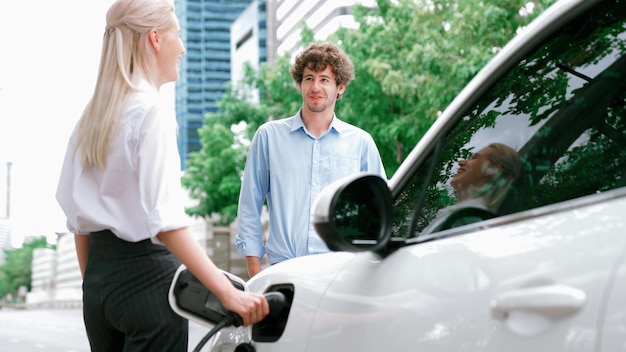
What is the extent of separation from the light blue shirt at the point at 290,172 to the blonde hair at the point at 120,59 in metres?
1.38

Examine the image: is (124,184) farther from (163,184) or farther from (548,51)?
(548,51)

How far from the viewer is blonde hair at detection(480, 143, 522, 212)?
1.75 metres

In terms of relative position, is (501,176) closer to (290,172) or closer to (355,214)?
(355,214)

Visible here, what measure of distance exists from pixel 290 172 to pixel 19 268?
188m

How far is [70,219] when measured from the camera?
242 cm

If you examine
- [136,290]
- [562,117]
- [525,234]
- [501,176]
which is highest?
[562,117]

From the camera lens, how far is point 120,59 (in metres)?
2.40

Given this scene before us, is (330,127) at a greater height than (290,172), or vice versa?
(330,127)

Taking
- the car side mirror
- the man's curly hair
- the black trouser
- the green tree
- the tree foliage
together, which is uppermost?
the tree foliage

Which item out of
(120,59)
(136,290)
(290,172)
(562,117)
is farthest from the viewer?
(290,172)

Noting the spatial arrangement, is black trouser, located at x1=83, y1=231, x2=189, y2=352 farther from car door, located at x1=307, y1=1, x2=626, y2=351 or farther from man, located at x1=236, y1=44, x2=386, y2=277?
man, located at x1=236, y1=44, x2=386, y2=277

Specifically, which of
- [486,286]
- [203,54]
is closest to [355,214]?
[486,286]

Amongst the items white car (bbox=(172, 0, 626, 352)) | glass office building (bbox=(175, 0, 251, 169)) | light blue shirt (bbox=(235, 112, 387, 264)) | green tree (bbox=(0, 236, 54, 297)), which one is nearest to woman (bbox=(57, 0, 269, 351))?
white car (bbox=(172, 0, 626, 352))

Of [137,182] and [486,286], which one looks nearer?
[486,286]
